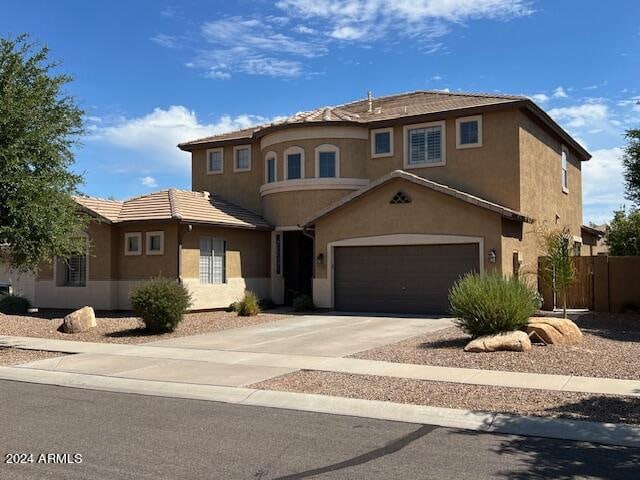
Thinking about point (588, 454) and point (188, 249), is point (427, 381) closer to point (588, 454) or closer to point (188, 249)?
point (588, 454)

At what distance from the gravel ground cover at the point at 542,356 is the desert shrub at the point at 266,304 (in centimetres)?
1068

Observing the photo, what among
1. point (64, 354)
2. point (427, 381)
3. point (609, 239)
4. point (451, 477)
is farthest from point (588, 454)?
point (609, 239)

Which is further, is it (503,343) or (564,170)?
(564,170)

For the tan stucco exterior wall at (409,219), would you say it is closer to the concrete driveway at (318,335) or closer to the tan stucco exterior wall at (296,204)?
the tan stucco exterior wall at (296,204)

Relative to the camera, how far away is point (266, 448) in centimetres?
705

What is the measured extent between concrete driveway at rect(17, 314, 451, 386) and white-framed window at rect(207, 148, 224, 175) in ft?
35.9

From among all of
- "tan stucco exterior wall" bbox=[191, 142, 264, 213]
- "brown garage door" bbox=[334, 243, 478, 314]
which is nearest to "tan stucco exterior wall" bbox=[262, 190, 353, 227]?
"tan stucco exterior wall" bbox=[191, 142, 264, 213]

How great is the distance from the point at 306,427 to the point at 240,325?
40.2ft

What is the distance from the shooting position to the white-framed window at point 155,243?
75.8 feet

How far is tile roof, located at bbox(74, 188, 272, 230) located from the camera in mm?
22984

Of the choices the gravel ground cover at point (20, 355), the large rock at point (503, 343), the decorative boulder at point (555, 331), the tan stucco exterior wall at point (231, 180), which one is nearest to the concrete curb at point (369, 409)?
the gravel ground cover at point (20, 355)

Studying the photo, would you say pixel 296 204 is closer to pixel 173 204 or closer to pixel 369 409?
pixel 173 204

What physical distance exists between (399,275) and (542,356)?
10098mm

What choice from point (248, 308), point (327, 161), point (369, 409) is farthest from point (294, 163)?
point (369, 409)
